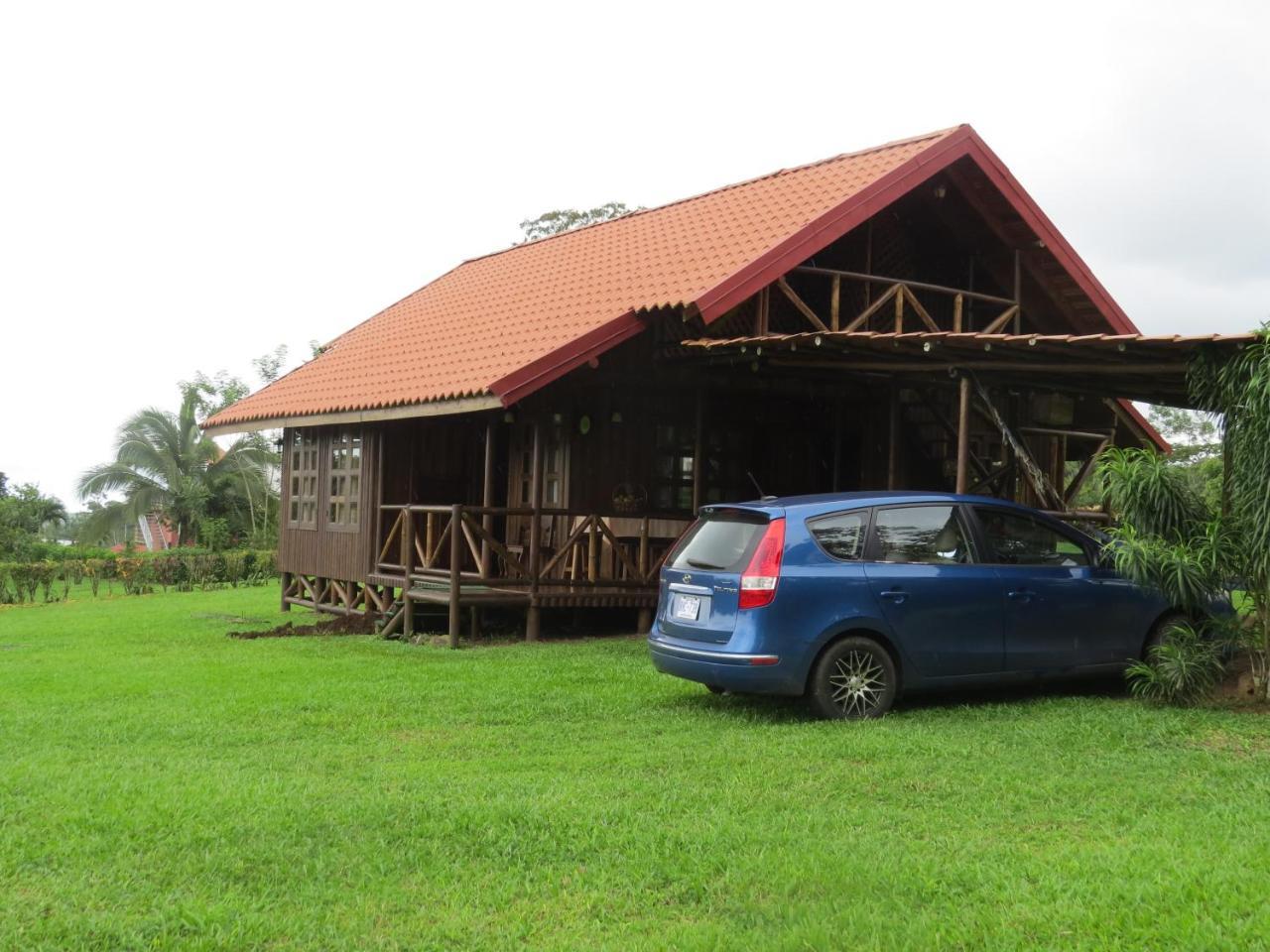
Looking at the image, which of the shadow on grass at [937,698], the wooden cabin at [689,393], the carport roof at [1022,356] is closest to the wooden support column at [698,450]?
the wooden cabin at [689,393]

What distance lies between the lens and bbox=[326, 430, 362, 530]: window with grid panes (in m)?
16.7

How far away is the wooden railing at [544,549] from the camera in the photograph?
42.9 feet

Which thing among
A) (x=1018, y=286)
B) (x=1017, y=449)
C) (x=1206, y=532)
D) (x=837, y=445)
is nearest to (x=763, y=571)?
(x=1206, y=532)

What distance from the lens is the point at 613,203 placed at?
134 ft

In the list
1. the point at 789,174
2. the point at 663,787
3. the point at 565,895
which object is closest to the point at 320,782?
the point at 663,787

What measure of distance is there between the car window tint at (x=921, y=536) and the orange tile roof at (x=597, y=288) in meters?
4.22

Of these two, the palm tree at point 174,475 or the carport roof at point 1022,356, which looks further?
the palm tree at point 174,475

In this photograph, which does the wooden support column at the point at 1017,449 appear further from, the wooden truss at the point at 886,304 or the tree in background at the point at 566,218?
the tree in background at the point at 566,218

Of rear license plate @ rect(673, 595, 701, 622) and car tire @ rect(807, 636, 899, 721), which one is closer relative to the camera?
car tire @ rect(807, 636, 899, 721)

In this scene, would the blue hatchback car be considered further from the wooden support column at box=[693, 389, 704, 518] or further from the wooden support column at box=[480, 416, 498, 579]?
the wooden support column at box=[693, 389, 704, 518]

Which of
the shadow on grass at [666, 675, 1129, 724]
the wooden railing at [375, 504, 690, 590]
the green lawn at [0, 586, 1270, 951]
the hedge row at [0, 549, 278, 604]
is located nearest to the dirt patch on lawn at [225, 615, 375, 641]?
the wooden railing at [375, 504, 690, 590]

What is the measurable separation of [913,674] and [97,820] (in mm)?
5142

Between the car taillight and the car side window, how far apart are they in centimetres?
172

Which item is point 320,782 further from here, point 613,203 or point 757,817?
point 613,203
